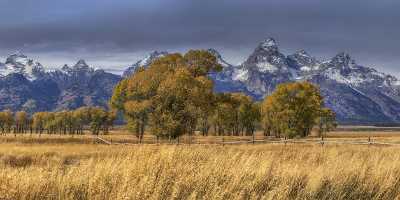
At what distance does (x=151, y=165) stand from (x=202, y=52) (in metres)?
53.2

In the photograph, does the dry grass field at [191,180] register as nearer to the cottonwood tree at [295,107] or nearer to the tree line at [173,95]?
the tree line at [173,95]

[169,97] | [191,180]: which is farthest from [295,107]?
[191,180]

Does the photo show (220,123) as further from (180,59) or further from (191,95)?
(191,95)

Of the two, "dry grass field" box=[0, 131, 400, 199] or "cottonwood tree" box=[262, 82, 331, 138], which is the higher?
"cottonwood tree" box=[262, 82, 331, 138]

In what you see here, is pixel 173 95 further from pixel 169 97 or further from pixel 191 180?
pixel 191 180

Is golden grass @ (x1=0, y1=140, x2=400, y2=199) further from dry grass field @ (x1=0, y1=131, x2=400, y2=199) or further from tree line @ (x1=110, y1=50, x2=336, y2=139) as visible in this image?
tree line @ (x1=110, y1=50, x2=336, y2=139)

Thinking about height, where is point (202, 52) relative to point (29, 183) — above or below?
above

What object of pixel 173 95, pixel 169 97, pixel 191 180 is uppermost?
pixel 173 95

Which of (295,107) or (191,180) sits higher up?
(295,107)

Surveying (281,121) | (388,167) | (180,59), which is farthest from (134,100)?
(388,167)

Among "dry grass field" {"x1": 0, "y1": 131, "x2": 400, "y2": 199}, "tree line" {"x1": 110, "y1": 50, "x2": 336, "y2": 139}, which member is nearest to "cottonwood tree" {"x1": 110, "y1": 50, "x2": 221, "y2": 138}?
"tree line" {"x1": 110, "y1": 50, "x2": 336, "y2": 139}

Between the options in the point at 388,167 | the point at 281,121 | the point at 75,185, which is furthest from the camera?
the point at 281,121

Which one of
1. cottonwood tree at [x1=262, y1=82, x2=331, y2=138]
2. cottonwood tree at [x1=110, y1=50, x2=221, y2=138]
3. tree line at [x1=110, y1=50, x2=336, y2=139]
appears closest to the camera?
cottonwood tree at [x1=110, y1=50, x2=221, y2=138]

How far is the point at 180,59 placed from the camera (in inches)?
2547
